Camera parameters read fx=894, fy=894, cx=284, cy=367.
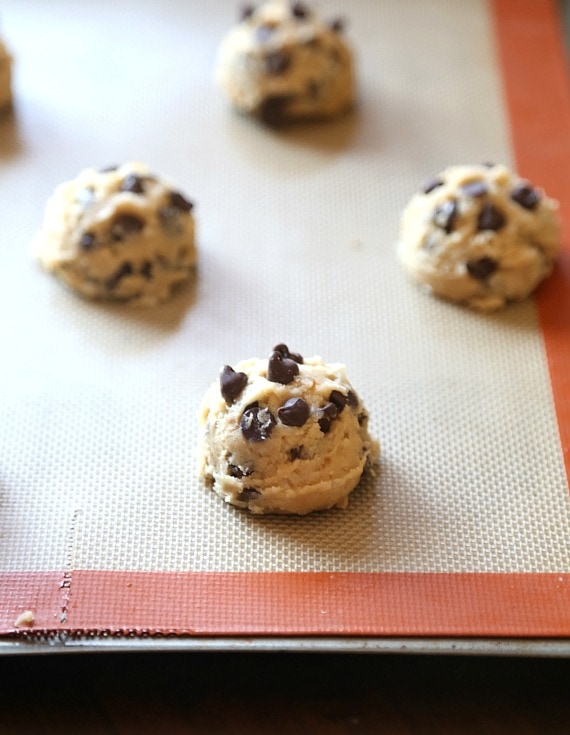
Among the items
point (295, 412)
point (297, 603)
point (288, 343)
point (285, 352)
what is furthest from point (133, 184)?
point (297, 603)

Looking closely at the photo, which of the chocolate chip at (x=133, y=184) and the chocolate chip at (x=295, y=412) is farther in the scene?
the chocolate chip at (x=133, y=184)

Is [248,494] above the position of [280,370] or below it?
below

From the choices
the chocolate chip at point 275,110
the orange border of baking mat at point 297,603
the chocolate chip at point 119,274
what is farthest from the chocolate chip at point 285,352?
the chocolate chip at point 275,110

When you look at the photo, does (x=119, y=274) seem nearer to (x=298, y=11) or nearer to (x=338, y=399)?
(x=338, y=399)

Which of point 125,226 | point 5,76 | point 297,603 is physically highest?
point 5,76

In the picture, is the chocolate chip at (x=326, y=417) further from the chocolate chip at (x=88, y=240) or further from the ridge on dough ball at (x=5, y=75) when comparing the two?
the ridge on dough ball at (x=5, y=75)

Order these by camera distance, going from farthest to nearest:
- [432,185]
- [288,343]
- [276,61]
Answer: [276,61] → [432,185] → [288,343]

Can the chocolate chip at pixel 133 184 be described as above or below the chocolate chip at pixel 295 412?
above
